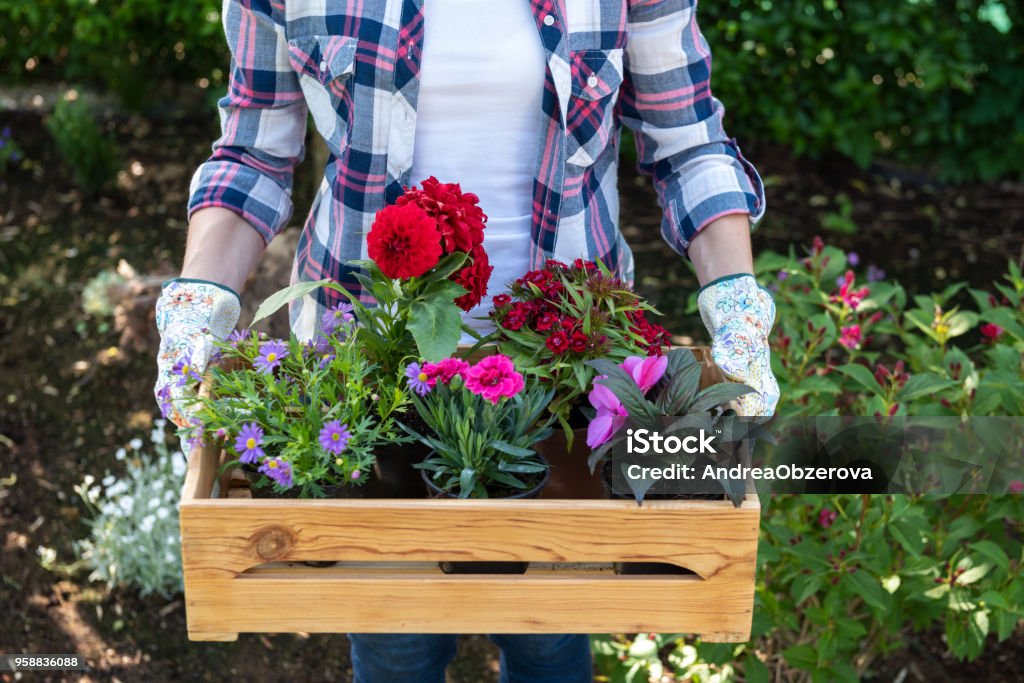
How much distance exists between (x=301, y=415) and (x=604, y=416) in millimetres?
410

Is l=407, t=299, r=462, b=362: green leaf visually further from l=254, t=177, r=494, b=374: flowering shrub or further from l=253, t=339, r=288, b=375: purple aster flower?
l=253, t=339, r=288, b=375: purple aster flower

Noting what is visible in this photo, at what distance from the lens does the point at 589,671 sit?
193 centimetres

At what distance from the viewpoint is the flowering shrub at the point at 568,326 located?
1.43 meters

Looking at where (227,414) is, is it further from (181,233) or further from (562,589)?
(181,233)

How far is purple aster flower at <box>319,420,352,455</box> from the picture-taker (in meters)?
1.34

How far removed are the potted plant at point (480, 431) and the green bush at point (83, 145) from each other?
3.64m

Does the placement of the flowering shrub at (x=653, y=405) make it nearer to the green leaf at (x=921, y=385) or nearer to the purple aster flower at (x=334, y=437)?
the purple aster flower at (x=334, y=437)

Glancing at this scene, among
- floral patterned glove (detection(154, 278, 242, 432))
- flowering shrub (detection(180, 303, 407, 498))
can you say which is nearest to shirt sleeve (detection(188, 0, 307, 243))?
floral patterned glove (detection(154, 278, 242, 432))

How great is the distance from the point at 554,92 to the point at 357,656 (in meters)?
0.95

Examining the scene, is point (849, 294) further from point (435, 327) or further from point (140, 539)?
point (140, 539)

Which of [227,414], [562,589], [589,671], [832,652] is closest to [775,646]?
[832,652]

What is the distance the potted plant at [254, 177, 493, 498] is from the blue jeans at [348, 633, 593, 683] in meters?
0.36

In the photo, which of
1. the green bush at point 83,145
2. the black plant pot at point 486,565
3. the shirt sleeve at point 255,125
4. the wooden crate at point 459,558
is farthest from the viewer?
the green bush at point 83,145

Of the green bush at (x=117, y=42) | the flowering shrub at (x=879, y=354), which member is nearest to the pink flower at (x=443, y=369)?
the flowering shrub at (x=879, y=354)
